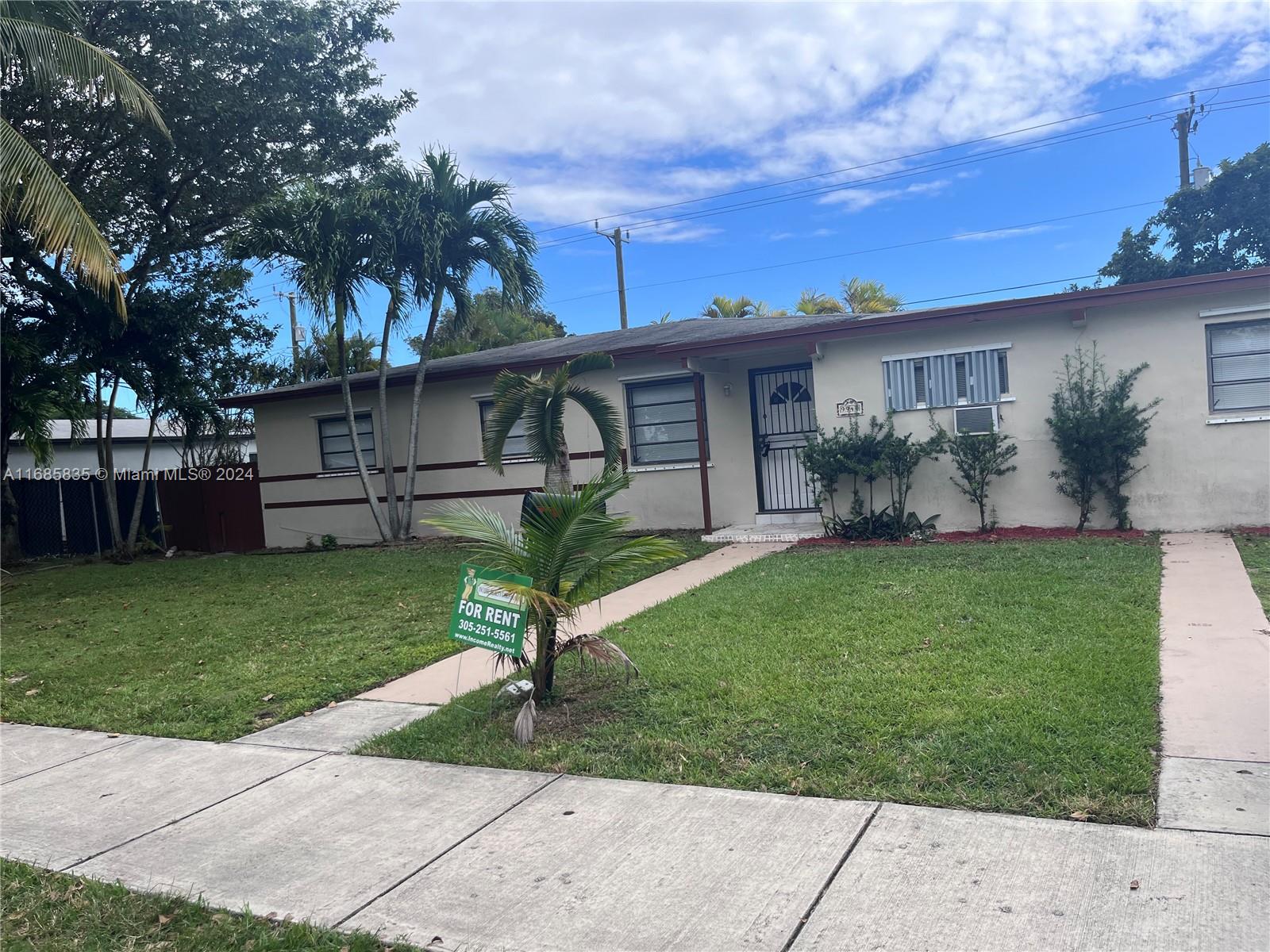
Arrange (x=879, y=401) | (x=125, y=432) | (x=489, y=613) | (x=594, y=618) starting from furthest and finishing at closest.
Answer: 1. (x=125, y=432)
2. (x=879, y=401)
3. (x=594, y=618)
4. (x=489, y=613)

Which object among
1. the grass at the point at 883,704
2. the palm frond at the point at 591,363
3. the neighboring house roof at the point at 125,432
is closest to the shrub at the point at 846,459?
the palm frond at the point at 591,363

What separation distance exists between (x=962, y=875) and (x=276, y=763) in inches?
146

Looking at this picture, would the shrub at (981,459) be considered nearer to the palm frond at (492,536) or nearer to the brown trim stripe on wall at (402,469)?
the brown trim stripe on wall at (402,469)

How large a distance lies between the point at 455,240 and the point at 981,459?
822 centimetres

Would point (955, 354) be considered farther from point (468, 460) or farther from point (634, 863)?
point (634, 863)

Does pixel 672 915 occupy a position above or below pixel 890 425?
below

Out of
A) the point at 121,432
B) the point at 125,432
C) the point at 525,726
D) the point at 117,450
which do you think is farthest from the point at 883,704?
A: the point at 121,432

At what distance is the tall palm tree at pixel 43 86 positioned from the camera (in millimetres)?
10406

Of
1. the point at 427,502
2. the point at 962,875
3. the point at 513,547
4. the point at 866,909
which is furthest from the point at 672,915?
the point at 427,502

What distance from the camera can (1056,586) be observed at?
7891mm

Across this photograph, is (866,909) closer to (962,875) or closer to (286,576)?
(962,875)

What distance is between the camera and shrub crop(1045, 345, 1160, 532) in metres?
10.9

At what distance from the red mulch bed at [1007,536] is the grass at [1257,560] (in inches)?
25.3

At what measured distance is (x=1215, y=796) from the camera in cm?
389
